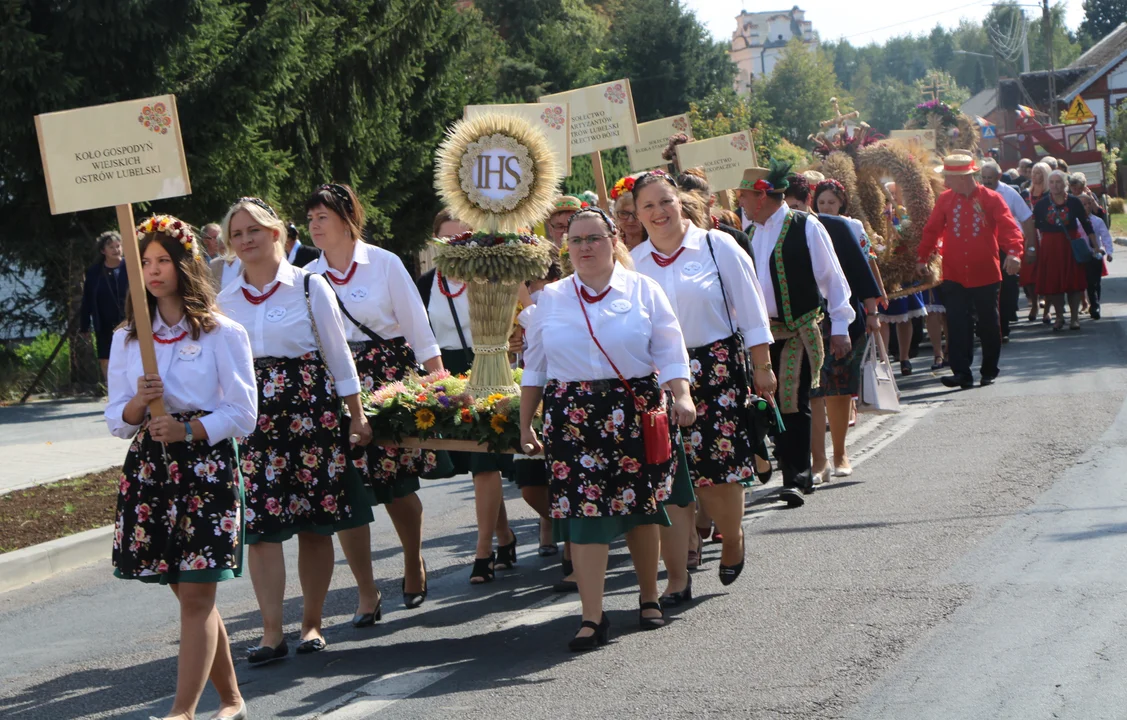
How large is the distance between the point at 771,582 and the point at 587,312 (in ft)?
6.08

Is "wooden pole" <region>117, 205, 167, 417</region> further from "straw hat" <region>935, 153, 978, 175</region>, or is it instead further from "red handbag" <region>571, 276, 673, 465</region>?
"straw hat" <region>935, 153, 978, 175</region>

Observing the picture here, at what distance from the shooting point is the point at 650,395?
629cm

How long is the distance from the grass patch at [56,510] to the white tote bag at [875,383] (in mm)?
5228

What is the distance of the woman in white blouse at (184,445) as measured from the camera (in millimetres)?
5273

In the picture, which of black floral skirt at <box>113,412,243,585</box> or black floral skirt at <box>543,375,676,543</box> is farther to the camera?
black floral skirt at <box>543,375,676,543</box>

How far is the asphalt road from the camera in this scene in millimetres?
5535

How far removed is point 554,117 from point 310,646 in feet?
10.8

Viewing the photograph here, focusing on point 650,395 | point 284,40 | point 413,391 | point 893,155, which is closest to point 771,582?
point 650,395

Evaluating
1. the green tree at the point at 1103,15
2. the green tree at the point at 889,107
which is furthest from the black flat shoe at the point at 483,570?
the green tree at the point at 1103,15

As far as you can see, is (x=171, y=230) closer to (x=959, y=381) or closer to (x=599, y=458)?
(x=599, y=458)

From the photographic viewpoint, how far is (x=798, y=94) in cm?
10556

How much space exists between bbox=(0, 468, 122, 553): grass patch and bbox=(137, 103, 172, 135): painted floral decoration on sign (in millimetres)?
4623

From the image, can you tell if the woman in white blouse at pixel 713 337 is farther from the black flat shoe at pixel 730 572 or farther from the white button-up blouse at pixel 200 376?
the white button-up blouse at pixel 200 376

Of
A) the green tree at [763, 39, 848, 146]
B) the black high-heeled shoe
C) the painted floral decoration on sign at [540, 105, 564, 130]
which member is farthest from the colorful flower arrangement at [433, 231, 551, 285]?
the green tree at [763, 39, 848, 146]
